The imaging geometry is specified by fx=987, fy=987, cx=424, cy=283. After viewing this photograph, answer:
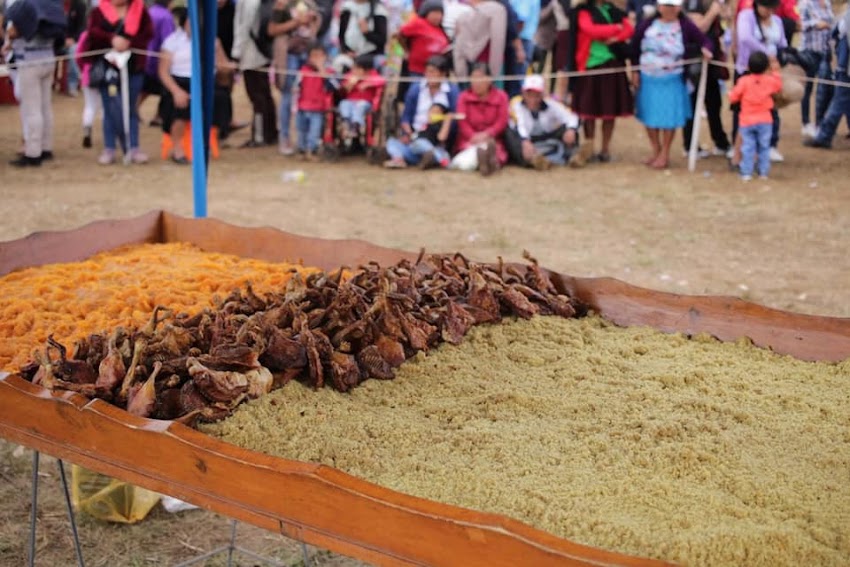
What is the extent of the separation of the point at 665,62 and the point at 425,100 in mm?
2220

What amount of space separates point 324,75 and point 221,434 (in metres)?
7.36

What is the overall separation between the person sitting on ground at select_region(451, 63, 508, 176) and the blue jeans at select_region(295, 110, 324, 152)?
4.80 ft

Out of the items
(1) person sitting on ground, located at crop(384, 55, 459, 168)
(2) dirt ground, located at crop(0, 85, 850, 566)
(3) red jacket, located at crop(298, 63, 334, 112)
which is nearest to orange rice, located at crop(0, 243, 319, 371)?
(2) dirt ground, located at crop(0, 85, 850, 566)

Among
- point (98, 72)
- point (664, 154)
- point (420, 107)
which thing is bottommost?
point (664, 154)

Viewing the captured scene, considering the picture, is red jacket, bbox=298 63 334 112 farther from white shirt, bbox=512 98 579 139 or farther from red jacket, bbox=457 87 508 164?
white shirt, bbox=512 98 579 139

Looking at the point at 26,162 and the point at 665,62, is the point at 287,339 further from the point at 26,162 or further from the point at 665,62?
the point at 26,162

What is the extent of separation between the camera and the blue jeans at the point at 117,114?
353 inches

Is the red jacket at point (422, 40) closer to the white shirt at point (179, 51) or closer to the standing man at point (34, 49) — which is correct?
the white shirt at point (179, 51)

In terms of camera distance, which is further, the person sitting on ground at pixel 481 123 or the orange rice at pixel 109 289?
the person sitting on ground at pixel 481 123

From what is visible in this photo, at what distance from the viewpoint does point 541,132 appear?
9391mm

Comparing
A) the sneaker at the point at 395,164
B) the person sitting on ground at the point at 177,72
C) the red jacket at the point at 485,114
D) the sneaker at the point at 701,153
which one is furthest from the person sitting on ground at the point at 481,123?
the person sitting on ground at the point at 177,72

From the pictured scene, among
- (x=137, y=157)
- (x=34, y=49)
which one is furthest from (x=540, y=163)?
(x=34, y=49)

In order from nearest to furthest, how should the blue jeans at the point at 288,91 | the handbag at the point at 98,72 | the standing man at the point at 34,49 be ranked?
the standing man at the point at 34,49 < the handbag at the point at 98,72 < the blue jeans at the point at 288,91

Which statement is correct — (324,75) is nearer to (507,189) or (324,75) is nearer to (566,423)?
(507,189)
